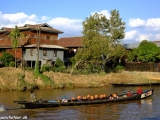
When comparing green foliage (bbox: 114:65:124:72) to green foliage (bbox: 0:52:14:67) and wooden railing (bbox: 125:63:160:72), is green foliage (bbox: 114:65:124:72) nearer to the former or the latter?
wooden railing (bbox: 125:63:160:72)

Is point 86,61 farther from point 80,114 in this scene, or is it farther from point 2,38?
point 80,114

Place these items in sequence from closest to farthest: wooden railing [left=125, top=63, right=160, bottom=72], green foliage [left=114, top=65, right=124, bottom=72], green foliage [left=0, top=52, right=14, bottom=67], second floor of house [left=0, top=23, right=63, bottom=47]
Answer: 1. green foliage [left=0, top=52, right=14, bottom=67]
2. second floor of house [left=0, top=23, right=63, bottom=47]
3. wooden railing [left=125, top=63, right=160, bottom=72]
4. green foliage [left=114, top=65, right=124, bottom=72]

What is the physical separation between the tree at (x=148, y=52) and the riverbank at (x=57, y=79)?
566cm

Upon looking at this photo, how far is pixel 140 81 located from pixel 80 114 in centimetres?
2256

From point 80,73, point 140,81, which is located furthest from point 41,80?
point 140,81

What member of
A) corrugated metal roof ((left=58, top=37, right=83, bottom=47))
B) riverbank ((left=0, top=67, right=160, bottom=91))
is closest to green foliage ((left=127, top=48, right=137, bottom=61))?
riverbank ((left=0, top=67, right=160, bottom=91))

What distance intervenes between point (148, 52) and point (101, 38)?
1231 centimetres

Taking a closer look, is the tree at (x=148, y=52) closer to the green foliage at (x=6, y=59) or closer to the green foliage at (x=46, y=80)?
the green foliage at (x=46, y=80)

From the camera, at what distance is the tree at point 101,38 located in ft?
132

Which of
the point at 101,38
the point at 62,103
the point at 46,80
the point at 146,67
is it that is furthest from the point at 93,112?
the point at 146,67

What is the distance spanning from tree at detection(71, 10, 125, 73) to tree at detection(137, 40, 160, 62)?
20.6 feet

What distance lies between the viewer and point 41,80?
32.9 metres

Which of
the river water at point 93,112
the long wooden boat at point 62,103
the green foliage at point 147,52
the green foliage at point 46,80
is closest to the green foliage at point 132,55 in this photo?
the green foliage at point 147,52

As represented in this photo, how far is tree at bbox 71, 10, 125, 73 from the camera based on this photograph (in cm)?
4019
